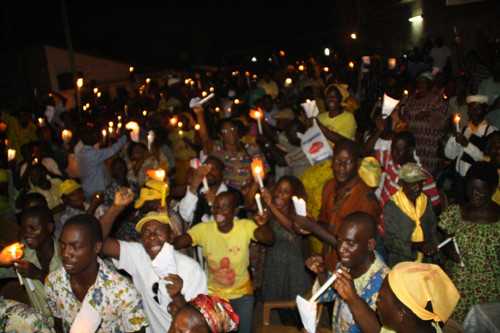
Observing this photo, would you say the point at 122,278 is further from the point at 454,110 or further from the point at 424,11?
the point at 424,11

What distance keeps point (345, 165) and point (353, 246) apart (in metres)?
1.48

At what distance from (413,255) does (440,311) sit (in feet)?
6.32

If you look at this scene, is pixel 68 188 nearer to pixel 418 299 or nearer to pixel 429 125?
pixel 418 299

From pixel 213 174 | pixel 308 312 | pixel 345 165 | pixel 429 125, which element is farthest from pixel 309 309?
pixel 429 125

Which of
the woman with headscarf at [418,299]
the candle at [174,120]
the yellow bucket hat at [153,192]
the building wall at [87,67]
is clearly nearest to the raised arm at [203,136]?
the candle at [174,120]

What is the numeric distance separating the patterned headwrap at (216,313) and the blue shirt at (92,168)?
422 centimetres

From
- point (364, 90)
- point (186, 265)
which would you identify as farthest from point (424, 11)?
point (186, 265)

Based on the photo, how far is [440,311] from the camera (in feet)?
7.27

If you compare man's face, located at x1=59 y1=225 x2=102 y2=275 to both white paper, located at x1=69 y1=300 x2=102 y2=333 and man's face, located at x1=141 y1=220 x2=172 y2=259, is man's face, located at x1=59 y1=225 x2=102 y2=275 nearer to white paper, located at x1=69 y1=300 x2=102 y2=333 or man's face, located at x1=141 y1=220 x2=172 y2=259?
white paper, located at x1=69 y1=300 x2=102 y2=333

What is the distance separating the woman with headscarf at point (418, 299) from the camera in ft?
7.20

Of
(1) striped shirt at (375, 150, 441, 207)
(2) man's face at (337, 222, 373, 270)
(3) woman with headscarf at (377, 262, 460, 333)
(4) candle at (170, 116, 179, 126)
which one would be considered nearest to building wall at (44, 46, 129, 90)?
(4) candle at (170, 116, 179, 126)

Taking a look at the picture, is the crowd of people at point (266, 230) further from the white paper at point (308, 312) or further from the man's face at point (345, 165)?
the white paper at point (308, 312)

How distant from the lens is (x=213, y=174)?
5.08 m

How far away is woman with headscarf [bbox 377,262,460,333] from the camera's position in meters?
2.20
